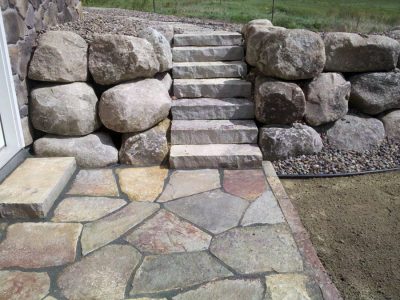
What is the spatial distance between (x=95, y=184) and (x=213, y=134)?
110cm

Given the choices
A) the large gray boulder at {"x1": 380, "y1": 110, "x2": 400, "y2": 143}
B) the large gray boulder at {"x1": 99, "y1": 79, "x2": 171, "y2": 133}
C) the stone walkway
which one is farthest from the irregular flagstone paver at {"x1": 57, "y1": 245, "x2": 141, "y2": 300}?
the large gray boulder at {"x1": 380, "y1": 110, "x2": 400, "y2": 143}

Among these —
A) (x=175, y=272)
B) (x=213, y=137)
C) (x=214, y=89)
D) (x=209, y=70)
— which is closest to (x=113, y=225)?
(x=175, y=272)

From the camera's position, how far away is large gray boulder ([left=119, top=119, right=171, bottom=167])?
3.25 metres

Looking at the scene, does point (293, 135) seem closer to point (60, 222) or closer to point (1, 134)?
point (60, 222)

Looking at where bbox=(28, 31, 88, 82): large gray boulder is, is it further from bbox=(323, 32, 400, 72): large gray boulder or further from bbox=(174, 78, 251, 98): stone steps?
bbox=(323, 32, 400, 72): large gray boulder

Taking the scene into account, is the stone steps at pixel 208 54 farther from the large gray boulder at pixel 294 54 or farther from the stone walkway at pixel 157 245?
the stone walkway at pixel 157 245

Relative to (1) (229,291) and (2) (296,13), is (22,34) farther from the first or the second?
(2) (296,13)

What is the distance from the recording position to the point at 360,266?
2158mm

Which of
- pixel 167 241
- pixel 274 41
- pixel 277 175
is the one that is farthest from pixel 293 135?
pixel 167 241

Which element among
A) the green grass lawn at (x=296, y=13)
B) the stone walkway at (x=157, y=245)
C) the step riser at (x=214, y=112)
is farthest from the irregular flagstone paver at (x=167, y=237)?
the green grass lawn at (x=296, y=13)

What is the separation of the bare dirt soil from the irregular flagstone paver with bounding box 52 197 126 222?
1.35 metres

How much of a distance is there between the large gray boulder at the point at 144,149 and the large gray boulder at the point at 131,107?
0.07 metres

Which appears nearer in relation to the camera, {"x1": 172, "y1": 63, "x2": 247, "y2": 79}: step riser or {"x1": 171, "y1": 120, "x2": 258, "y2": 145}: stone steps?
{"x1": 171, "y1": 120, "x2": 258, "y2": 145}: stone steps

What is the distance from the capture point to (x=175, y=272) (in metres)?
A: 2.02
